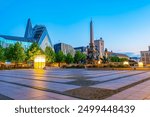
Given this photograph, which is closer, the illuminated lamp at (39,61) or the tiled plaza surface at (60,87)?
the tiled plaza surface at (60,87)

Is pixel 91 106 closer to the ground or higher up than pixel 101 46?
closer to the ground

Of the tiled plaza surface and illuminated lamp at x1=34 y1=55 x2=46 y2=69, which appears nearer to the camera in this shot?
the tiled plaza surface

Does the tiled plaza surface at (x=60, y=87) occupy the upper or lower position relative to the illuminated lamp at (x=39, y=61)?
lower

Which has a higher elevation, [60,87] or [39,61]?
[39,61]

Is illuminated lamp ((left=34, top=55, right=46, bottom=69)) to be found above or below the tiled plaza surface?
above

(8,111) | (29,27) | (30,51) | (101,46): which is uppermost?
(29,27)

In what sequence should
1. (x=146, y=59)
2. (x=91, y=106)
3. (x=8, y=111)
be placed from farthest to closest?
1. (x=146, y=59)
2. (x=91, y=106)
3. (x=8, y=111)

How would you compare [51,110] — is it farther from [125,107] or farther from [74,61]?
[74,61]

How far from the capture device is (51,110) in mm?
4980

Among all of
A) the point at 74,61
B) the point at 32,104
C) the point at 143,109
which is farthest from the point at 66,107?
the point at 74,61

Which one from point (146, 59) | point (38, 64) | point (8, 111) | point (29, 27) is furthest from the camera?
point (29, 27)

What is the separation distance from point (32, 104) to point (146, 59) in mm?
152072

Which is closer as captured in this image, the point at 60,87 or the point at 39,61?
the point at 60,87

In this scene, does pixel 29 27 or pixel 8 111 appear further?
pixel 29 27
